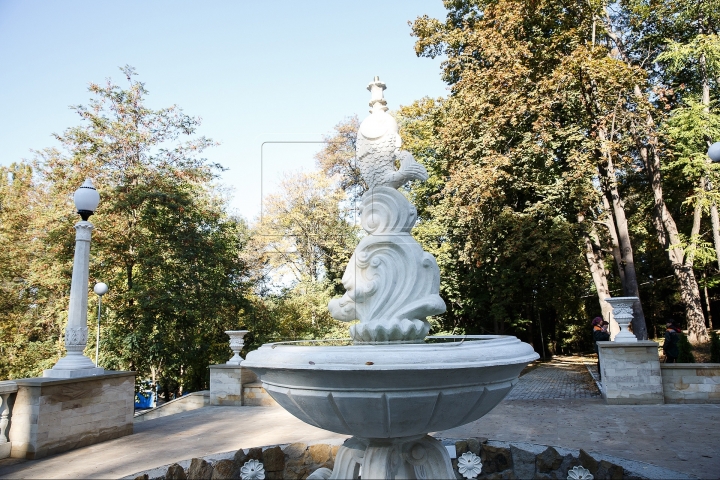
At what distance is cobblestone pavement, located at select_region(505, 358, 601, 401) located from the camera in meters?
9.95

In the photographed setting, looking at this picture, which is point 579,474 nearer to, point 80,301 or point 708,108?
point 80,301

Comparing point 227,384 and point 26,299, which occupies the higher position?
point 26,299

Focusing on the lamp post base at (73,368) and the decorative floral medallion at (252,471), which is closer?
the decorative floral medallion at (252,471)

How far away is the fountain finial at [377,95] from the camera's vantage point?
4.62m

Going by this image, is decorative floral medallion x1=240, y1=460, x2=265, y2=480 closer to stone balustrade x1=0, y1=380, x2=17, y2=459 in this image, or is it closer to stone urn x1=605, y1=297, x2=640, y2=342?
stone balustrade x1=0, y1=380, x2=17, y2=459

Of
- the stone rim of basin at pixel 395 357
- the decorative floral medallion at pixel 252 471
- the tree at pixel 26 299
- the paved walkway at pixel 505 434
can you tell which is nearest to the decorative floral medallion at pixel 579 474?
the paved walkway at pixel 505 434

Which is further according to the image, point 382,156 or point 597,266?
point 597,266

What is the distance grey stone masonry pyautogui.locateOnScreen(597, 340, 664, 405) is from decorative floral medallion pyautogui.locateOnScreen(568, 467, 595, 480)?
4.85 m

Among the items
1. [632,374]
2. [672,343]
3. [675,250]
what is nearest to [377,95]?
[632,374]

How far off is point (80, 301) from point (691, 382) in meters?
9.66

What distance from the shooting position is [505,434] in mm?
5895

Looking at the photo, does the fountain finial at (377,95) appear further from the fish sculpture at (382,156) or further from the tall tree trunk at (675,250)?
the tall tree trunk at (675,250)

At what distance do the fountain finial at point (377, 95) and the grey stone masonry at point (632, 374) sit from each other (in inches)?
243

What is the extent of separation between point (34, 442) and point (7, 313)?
13.3 meters
